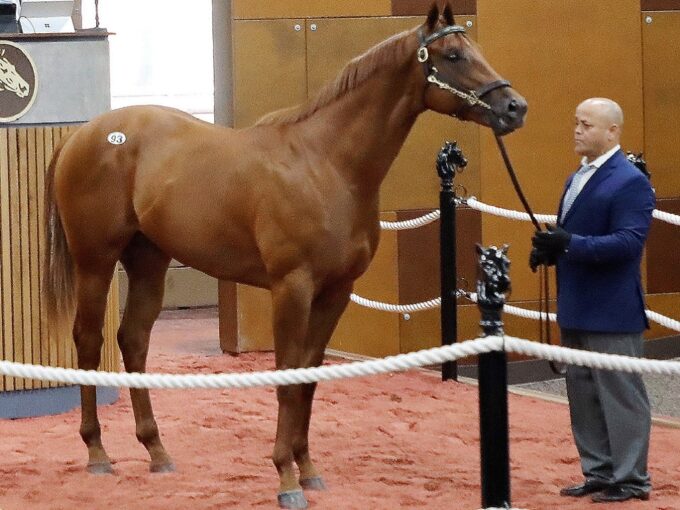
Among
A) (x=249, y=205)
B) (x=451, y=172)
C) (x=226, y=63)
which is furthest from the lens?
(x=226, y=63)

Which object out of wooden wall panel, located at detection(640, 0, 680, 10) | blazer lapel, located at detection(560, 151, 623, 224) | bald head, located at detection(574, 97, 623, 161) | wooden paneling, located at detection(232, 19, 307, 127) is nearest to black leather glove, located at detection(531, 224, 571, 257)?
blazer lapel, located at detection(560, 151, 623, 224)

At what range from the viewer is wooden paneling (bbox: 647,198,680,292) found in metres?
8.24

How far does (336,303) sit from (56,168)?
4.65ft

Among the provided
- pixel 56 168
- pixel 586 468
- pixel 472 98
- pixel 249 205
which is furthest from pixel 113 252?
pixel 586 468

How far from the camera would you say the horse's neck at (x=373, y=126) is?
13.6ft

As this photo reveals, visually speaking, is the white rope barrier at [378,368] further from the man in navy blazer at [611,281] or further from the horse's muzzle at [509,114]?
the horse's muzzle at [509,114]

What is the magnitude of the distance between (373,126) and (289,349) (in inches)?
33.5

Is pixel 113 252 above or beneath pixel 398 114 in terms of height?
beneath

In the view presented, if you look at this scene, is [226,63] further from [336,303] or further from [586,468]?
[586,468]

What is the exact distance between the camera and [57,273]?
4.93 metres

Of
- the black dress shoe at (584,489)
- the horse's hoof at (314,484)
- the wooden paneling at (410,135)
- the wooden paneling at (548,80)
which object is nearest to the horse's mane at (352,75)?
the horse's hoof at (314,484)

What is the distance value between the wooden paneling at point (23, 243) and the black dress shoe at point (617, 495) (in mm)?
2718

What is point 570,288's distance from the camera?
4129mm

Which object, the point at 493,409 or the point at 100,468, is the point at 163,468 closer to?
the point at 100,468
